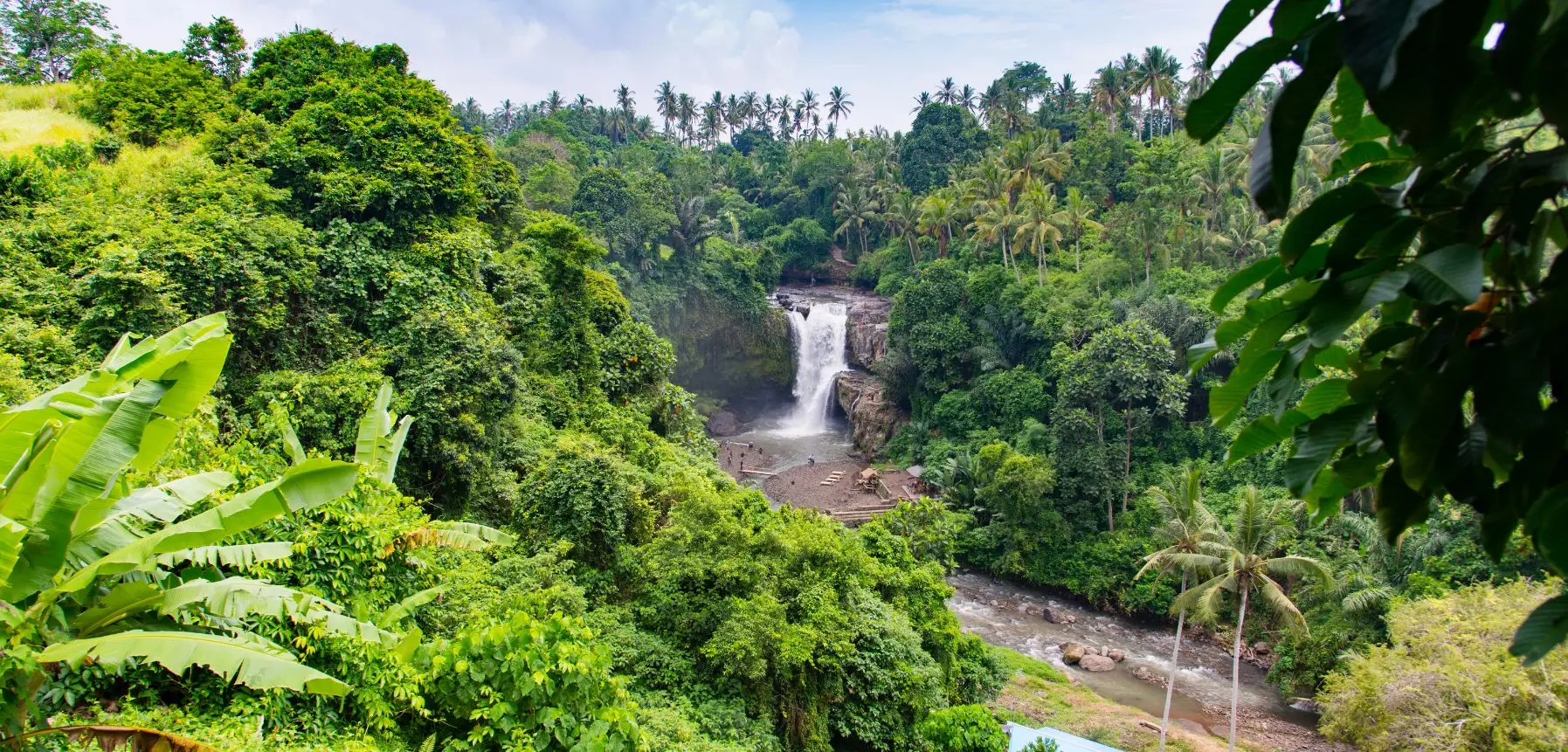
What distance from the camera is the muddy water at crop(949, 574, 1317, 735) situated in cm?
1656

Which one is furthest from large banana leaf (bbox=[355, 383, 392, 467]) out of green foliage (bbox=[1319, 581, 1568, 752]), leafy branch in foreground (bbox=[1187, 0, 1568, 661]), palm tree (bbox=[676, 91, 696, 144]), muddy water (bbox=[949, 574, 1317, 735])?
palm tree (bbox=[676, 91, 696, 144])

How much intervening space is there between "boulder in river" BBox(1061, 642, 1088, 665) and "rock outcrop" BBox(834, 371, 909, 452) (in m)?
14.1

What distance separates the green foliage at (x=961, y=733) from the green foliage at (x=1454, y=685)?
21.4 feet

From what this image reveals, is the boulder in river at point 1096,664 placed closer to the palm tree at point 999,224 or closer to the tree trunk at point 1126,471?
the tree trunk at point 1126,471

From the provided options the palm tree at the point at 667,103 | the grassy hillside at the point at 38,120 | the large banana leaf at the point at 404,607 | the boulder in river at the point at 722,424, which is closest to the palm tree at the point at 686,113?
the palm tree at the point at 667,103

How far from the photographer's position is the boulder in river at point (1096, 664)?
18.2 meters

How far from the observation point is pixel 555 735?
6.30 m

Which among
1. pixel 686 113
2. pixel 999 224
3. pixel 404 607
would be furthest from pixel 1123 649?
pixel 686 113

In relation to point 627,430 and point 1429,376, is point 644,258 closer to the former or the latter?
point 627,430

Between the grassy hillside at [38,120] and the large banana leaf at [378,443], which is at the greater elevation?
the grassy hillside at [38,120]

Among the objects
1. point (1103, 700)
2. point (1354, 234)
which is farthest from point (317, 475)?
point (1103, 700)

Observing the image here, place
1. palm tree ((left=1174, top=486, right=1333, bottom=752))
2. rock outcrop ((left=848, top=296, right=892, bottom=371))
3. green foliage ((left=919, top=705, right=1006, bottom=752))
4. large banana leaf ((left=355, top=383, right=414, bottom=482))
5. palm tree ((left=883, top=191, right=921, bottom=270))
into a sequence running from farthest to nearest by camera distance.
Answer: palm tree ((left=883, top=191, right=921, bottom=270)), rock outcrop ((left=848, top=296, right=892, bottom=371)), palm tree ((left=1174, top=486, right=1333, bottom=752)), green foliage ((left=919, top=705, right=1006, bottom=752)), large banana leaf ((left=355, top=383, right=414, bottom=482))

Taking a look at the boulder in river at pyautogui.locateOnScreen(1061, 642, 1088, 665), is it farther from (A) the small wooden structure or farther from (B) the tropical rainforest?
(A) the small wooden structure

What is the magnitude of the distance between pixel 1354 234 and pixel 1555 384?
13.4 inches
